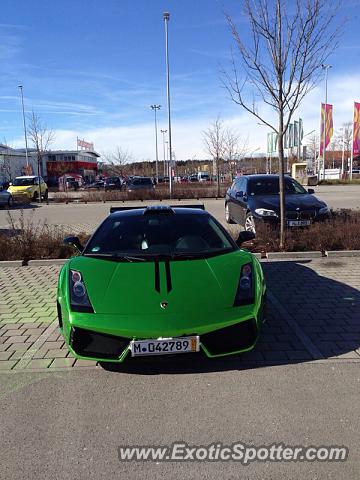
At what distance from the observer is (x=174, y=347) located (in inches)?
126

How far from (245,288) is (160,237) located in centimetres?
130

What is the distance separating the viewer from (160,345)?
125 inches

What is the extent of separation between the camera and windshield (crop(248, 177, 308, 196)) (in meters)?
10.8

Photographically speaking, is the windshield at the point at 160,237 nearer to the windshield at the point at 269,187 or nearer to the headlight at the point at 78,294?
the headlight at the point at 78,294

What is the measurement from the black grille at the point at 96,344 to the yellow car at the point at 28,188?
26.1m

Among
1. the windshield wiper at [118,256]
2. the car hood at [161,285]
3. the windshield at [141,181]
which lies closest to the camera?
the car hood at [161,285]

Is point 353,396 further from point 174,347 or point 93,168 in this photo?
point 93,168

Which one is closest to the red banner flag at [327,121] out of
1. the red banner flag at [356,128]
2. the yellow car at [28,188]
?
the red banner flag at [356,128]

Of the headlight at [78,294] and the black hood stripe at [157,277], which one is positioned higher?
the black hood stripe at [157,277]

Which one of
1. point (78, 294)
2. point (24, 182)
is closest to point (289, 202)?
point (78, 294)

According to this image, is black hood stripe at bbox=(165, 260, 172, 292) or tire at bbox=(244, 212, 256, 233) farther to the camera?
tire at bbox=(244, 212, 256, 233)

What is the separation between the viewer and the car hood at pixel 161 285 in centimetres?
335

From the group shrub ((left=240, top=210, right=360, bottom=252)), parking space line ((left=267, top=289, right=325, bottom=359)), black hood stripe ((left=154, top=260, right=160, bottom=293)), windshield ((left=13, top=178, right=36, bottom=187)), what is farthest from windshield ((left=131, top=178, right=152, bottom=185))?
black hood stripe ((left=154, top=260, right=160, bottom=293))

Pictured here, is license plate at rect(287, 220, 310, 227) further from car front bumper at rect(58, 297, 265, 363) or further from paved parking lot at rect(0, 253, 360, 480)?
car front bumper at rect(58, 297, 265, 363)
